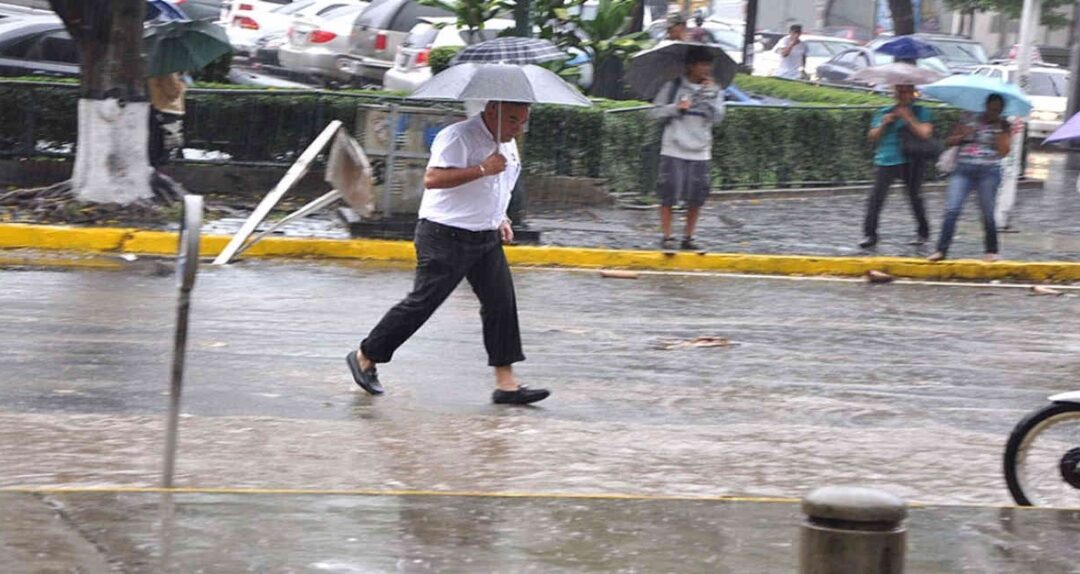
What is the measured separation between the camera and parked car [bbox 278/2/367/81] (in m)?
28.9

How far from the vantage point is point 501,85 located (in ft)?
28.0

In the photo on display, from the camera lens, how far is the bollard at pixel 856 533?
4.62 m

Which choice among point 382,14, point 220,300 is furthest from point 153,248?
point 382,14

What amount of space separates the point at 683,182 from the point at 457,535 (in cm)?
923

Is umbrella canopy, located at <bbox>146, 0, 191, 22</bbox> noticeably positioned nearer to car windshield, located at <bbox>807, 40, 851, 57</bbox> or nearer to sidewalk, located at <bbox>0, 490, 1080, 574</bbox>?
sidewalk, located at <bbox>0, 490, 1080, 574</bbox>

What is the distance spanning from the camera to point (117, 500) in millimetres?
6332

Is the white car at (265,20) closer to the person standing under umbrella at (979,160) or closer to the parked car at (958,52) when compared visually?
the parked car at (958,52)

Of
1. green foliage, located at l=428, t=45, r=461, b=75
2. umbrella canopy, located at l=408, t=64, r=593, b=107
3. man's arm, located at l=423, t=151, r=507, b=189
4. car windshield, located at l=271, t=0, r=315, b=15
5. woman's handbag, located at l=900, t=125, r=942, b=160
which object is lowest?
car windshield, located at l=271, t=0, r=315, b=15

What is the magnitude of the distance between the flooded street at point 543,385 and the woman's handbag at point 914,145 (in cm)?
213

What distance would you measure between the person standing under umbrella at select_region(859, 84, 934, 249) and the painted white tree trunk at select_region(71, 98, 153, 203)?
20.8 feet

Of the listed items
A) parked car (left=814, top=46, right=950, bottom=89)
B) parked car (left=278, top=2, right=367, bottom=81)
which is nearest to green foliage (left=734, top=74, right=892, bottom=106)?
A: parked car (left=814, top=46, right=950, bottom=89)

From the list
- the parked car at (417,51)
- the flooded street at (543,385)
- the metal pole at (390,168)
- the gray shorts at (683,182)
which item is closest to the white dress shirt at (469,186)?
the flooded street at (543,385)

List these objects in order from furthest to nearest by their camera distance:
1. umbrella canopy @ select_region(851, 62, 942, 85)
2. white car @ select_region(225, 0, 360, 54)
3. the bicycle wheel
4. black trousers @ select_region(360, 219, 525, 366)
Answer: white car @ select_region(225, 0, 360, 54)
umbrella canopy @ select_region(851, 62, 942, 85)
black trousers @ select_region(360, 219, 525, 366)
the bicycle wheel

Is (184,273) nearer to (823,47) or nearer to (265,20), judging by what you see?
(265,20)
